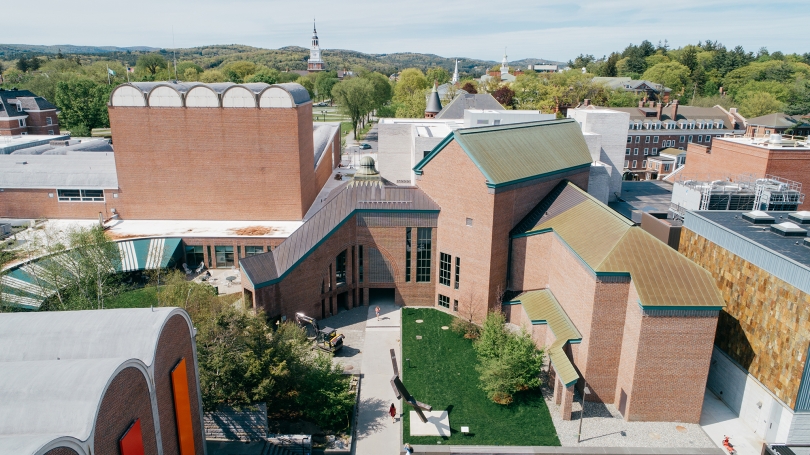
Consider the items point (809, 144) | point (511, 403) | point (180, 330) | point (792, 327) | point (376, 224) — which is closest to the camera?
point (180, 330)

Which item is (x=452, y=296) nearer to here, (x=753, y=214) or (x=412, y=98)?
(x=753, y=214)

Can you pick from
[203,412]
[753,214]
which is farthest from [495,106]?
[203,412]

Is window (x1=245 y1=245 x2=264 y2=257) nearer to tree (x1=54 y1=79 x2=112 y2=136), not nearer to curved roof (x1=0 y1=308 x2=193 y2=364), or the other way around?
curved roof (x1=0 y1=308 x2=193 y2=364)

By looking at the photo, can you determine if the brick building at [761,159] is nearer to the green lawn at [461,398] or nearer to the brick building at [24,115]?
the green lawn at [461,398]

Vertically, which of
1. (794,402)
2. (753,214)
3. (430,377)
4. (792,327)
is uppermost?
(753,214)

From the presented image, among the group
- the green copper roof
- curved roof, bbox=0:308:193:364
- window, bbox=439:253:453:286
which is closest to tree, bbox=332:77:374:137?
window, bbox=439:253:453:286

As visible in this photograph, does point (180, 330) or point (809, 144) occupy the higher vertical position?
point (809, 144)

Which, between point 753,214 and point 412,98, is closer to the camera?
point 753,214
